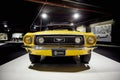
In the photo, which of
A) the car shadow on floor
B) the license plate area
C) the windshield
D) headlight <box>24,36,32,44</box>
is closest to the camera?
the license plate area

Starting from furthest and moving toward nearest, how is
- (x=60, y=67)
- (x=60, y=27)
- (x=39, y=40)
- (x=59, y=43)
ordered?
(x=60, y=27), (x=60, y=67), (x=39, y=40), (x=59, y=43)

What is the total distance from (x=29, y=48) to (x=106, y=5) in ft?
37.3

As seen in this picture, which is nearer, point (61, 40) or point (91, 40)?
point (61, 40)

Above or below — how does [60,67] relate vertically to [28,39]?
below

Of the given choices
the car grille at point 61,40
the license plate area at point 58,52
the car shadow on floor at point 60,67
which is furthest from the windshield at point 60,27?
the license plate area at point 58,52

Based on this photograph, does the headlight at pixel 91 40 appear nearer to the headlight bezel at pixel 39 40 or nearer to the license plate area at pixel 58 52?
the license plate area at pixel 58 52

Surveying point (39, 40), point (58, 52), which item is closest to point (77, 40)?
point (58, 52)

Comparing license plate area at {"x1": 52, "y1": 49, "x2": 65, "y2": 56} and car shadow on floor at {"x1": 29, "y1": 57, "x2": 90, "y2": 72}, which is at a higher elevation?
license plate area at {"x1": 52, "y1": 49, "x2": 65, "y2": 56}

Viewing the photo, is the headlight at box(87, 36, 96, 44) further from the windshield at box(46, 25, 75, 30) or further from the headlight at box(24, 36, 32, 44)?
the headlight at box(24, 36, 32, 44)

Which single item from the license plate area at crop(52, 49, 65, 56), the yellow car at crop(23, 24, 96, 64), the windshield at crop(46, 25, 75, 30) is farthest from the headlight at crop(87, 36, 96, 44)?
the windshield at crop(46, 25, 75, 30)

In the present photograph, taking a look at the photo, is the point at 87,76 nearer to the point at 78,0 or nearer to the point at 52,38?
the point at 52,38

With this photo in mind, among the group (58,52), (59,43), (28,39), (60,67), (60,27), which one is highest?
(60,27)

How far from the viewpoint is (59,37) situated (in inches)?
185

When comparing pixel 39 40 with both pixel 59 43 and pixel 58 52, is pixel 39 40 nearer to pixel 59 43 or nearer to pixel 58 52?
pixel 59 43
